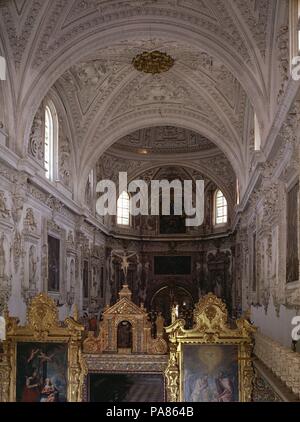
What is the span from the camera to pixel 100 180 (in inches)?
1201

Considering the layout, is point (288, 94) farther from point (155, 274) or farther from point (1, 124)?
point (155, 274)

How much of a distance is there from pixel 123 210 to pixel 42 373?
21202mm

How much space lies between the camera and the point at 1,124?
16453mm

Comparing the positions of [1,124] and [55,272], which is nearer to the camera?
[1,124]

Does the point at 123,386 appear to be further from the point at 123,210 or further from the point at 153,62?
the point at 123,210

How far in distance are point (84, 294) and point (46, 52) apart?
39.4 feet

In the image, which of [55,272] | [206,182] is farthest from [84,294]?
[206,182]

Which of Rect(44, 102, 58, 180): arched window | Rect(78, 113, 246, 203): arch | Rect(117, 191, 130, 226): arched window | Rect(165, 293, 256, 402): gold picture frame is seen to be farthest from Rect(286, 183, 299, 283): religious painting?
Rect(117, 191, 130, 226): arched window

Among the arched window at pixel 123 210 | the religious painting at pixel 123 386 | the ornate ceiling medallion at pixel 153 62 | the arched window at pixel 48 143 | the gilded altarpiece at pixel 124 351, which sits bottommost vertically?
the religious painting at pixel 123 386

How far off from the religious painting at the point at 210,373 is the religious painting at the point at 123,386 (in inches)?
25.7

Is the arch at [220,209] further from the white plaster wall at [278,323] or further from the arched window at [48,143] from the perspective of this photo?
the white plaster wall at [278,323]

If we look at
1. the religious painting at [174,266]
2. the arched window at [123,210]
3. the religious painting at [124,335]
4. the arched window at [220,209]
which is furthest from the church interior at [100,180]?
the religious painting at [174,266]

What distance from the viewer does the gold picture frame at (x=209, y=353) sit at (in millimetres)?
12438
